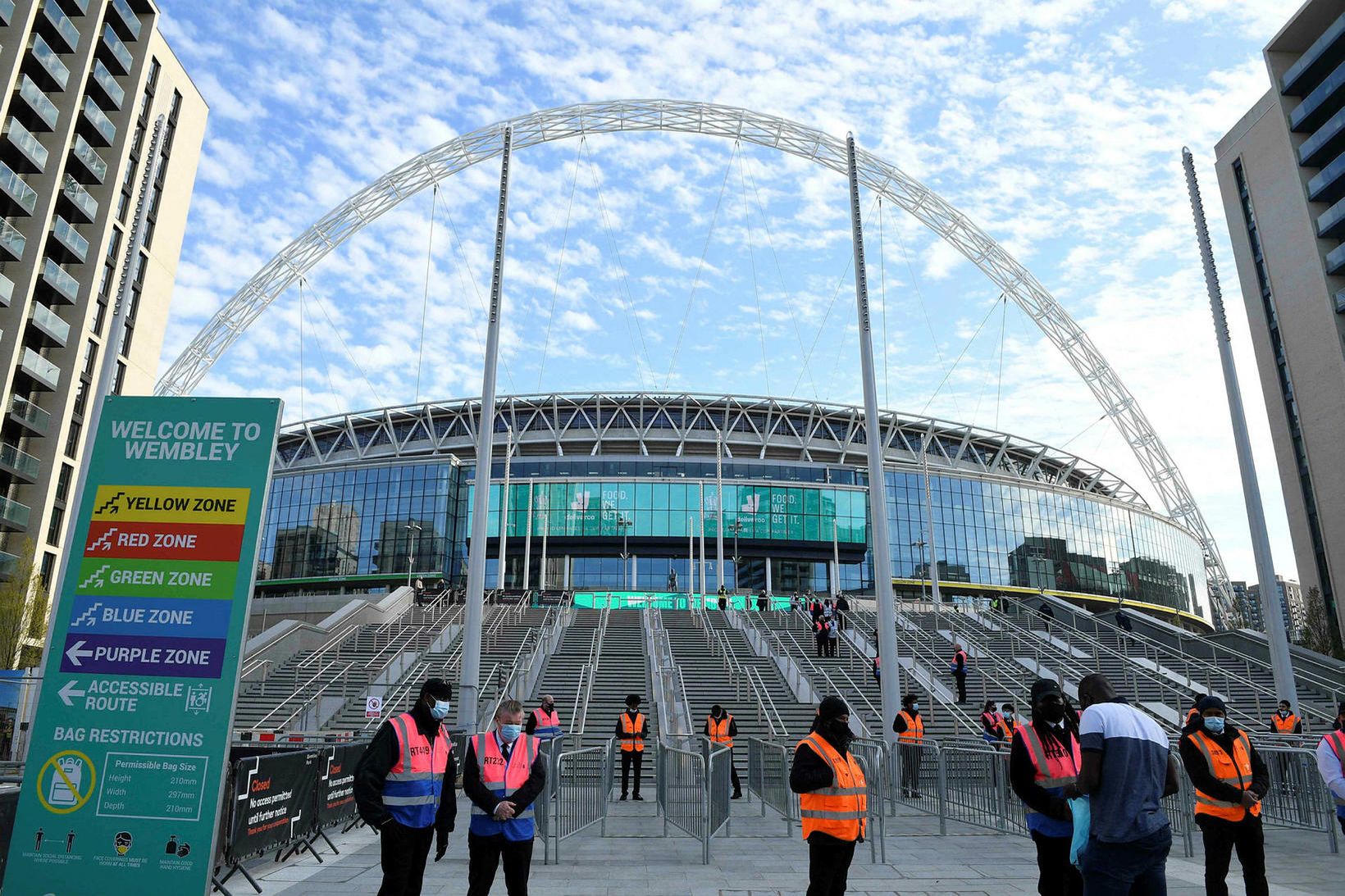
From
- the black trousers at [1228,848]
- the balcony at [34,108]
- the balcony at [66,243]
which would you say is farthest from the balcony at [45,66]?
the black trousers at [1228,848]

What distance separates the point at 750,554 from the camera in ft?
243

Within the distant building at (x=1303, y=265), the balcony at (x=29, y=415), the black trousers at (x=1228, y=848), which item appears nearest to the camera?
the black trousers at (x=1228, y=848)

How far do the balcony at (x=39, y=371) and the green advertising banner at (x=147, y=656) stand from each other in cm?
4507

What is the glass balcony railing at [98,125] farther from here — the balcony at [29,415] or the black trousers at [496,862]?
the black trousers at [496,862]

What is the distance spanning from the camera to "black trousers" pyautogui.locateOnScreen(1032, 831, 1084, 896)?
622cm

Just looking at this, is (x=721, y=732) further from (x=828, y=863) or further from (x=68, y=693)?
(x=68, y=693)

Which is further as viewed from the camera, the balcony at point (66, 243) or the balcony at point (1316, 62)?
the balcony at point (1316, 62)

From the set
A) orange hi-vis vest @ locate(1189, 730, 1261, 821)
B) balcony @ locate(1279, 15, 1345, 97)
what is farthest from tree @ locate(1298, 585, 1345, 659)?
orange hi-vis vest @ locate(1189, 730, 1261, 821)

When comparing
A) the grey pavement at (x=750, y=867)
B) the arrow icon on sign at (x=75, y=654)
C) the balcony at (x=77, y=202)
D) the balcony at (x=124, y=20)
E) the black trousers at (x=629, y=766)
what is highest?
the balcony at (x=124, y=20)

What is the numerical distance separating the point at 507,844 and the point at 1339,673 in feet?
102

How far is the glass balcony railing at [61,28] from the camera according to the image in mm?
44469

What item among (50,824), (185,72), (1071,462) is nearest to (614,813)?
(50,824)

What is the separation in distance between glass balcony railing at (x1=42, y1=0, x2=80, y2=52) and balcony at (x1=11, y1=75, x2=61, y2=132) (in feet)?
8.39

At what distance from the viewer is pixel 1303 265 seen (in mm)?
60938
